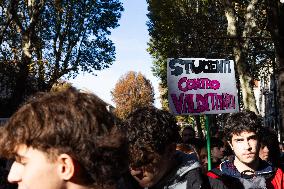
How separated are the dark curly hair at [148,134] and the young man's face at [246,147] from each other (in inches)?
39.5

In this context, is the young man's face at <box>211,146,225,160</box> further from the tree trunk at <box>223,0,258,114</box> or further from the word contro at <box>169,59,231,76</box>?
the tree trunk at <box>223,0,258,114</box>

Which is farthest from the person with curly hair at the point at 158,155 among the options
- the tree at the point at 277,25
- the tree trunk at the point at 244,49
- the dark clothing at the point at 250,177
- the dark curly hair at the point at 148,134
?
the tree trunk at the point at 244,49

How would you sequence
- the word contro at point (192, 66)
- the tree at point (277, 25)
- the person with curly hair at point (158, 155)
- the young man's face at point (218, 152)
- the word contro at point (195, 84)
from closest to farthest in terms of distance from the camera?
the person with curly hair at point (158, 155) → the young man's face at point (218, 152) → the word contro at point (195, 84) → the word contro at point (192, 66) → the tree at point (277, 25)

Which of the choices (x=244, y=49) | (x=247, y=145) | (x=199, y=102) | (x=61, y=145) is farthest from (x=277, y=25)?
(x=61, y=145)

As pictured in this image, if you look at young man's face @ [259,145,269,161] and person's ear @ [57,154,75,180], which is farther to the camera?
young man's face @ [259,145,269,161]

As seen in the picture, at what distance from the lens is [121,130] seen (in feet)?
5.70

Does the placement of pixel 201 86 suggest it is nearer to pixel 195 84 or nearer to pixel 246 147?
pixel 195 84

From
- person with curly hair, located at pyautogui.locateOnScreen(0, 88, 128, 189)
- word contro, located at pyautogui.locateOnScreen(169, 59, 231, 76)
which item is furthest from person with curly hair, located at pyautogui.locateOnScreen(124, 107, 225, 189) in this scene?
word contro, located at pyautogui.locateOnScreen(169, 59, 231, 76)

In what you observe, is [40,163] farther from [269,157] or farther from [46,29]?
[46,29]

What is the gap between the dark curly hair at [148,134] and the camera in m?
2.48

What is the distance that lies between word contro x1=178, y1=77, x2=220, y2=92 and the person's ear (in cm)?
616

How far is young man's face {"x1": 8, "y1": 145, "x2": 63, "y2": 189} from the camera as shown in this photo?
1506 mm

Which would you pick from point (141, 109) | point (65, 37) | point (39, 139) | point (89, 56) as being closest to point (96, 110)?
point (39, 139)

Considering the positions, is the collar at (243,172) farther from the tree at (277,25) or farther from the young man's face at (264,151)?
the tree at (277,25)
